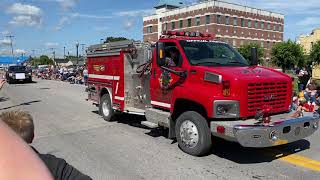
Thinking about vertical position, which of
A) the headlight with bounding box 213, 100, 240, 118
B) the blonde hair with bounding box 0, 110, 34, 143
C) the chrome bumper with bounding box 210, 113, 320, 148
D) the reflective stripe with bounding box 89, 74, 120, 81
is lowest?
the chrome bumper with bounding box 210, 113, 320, 148

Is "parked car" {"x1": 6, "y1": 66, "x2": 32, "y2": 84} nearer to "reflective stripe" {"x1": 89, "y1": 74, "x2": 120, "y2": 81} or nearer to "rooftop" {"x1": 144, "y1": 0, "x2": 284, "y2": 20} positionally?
"reflective stripe" {"x1": 89, "y1": 74, "x2": 120, "y2": 81}

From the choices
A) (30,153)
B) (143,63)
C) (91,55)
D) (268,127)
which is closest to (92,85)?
(91,55)

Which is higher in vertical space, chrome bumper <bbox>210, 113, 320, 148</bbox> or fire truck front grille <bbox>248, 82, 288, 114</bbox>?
fire truck front grille <bbox>248, 82, 288, 114</bbox>

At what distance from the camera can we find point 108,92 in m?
11.2

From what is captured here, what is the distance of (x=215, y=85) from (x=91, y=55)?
6.28 meters

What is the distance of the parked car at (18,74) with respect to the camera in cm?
3516

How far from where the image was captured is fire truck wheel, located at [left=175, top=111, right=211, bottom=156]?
6.90 meters

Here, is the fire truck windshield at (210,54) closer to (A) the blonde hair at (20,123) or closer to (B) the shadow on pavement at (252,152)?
(B) the shadow on pavement at (252,152)

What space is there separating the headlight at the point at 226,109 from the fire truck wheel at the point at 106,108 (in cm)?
499

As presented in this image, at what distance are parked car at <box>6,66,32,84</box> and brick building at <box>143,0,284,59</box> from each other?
55840 millimetres

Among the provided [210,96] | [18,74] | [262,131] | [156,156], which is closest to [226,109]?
[210,96]

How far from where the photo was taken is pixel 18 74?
115 feet

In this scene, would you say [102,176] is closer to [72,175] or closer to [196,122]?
[196,122]

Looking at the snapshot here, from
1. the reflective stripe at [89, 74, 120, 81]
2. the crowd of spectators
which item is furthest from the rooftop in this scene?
the reflective stripe at [89, 74, 120, 81]
